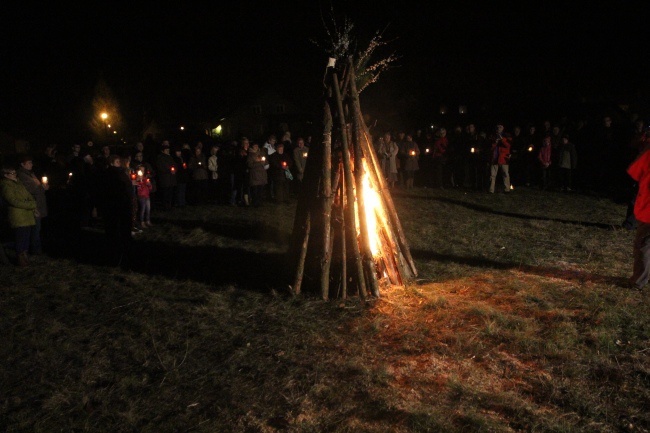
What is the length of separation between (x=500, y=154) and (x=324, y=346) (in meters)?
11.9

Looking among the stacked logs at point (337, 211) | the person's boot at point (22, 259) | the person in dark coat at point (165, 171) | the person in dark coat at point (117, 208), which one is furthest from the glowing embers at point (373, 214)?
the person in dark coat at point (165, 171)

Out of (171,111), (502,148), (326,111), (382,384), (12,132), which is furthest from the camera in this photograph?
(171,111)

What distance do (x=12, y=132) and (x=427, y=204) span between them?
172 feet

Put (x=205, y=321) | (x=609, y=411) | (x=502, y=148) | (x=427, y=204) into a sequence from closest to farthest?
(x=609, y=411) → (x=205, y=321) → (x=427, y=204) → (x=502, y=148)

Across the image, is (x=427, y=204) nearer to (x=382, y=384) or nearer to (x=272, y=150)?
(x=272, y=150)

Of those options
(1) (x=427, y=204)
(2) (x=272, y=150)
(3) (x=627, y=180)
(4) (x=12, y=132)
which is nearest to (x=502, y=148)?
(1) (x=427, y=204)

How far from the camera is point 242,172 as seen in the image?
13.8 m

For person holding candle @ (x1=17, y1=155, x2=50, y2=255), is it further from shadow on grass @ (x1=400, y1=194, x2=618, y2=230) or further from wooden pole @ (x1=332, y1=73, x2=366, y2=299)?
shadow on grass @ (x1=400, y1=194, x2=618, y2=230)

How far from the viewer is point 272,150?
15914 millimetres

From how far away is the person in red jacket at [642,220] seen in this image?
21.2ft

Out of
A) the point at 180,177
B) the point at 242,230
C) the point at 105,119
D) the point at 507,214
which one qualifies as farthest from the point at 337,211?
the point at 105,119

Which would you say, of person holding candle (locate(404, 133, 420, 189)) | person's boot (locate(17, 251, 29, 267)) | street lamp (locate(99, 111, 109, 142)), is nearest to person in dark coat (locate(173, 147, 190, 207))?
person's boot (locate(17, 251, 29, 267))

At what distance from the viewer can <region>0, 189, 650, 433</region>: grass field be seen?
160 inches

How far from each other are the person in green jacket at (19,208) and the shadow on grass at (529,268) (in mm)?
7255
